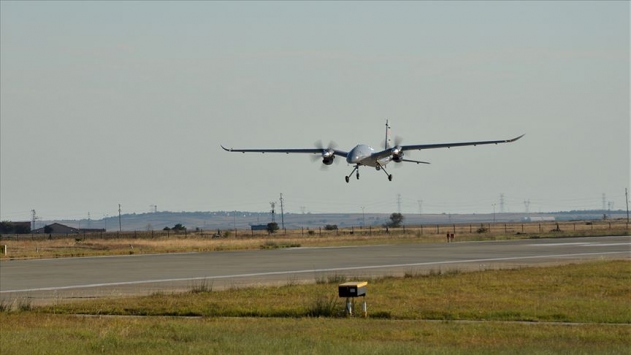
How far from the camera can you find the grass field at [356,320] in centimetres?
2062

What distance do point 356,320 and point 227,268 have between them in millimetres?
27279

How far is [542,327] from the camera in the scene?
24078 millimetres

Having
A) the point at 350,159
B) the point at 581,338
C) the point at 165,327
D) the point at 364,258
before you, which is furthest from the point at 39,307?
the point at 350,159

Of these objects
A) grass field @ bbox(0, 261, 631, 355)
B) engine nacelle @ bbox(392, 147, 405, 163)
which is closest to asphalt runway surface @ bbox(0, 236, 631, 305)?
grass field @ bbox(0, 261, 631, 355)

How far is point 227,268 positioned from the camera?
174 ft

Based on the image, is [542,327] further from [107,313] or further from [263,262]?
[263,262]

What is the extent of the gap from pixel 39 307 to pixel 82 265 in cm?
2662

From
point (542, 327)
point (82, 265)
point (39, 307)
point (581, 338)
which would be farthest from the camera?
point (82, 265)

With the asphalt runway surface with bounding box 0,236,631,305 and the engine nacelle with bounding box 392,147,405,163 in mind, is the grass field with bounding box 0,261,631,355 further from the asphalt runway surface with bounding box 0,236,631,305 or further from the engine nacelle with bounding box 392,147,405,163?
the engine nacelle with bounding box 392,147,405,163

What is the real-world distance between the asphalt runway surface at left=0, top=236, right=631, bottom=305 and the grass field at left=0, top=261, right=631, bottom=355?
4.06 meters

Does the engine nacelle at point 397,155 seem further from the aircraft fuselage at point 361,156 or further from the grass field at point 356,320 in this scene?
the grass field at point 356,320

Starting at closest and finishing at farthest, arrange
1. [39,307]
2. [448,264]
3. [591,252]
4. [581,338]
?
1. [581,338]
2. [39,307]
3. [448,264]
4. [591,252]

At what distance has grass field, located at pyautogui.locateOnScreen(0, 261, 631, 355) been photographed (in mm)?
20625

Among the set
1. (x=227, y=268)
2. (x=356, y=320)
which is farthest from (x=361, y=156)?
(x=356, y=320)
